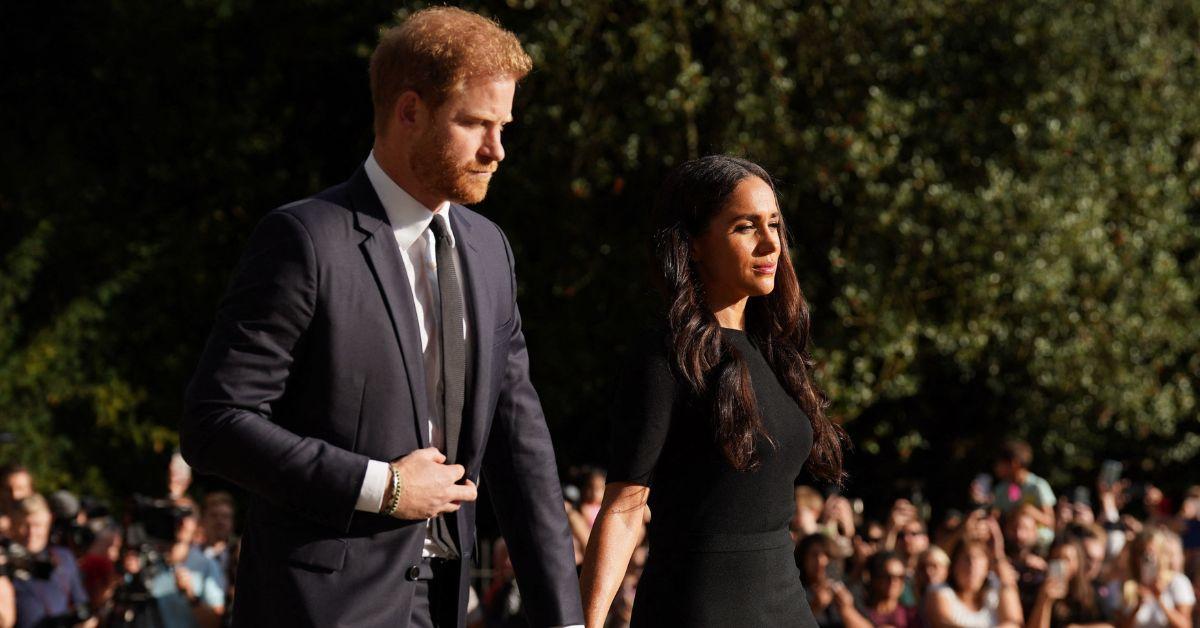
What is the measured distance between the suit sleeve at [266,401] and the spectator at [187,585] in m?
5.12

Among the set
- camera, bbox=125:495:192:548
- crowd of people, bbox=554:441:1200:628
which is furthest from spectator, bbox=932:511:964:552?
camera, bbox=125:495:192:548

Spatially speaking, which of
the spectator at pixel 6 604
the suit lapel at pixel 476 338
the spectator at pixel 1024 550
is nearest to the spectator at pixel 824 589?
the spectator at pixel 1024 550

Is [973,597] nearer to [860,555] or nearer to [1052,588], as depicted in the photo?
[1052,588]

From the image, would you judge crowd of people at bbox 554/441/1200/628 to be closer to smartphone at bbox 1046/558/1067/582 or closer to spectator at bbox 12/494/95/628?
smartphone at bbox 1046/558/1067/582

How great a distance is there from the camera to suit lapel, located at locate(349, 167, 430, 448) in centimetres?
295

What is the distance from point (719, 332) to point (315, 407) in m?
1.30

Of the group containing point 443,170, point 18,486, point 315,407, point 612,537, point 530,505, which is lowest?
point 18,486

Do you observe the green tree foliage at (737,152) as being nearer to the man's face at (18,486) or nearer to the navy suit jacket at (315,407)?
the man's face at (18,486)

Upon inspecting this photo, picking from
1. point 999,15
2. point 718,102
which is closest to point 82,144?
point 718,102

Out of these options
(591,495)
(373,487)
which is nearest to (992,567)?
(591,495)

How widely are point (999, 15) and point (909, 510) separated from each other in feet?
17.6

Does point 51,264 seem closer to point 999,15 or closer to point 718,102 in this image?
point 718,102

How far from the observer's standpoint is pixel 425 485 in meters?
2.91

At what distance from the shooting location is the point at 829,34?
551 inches
